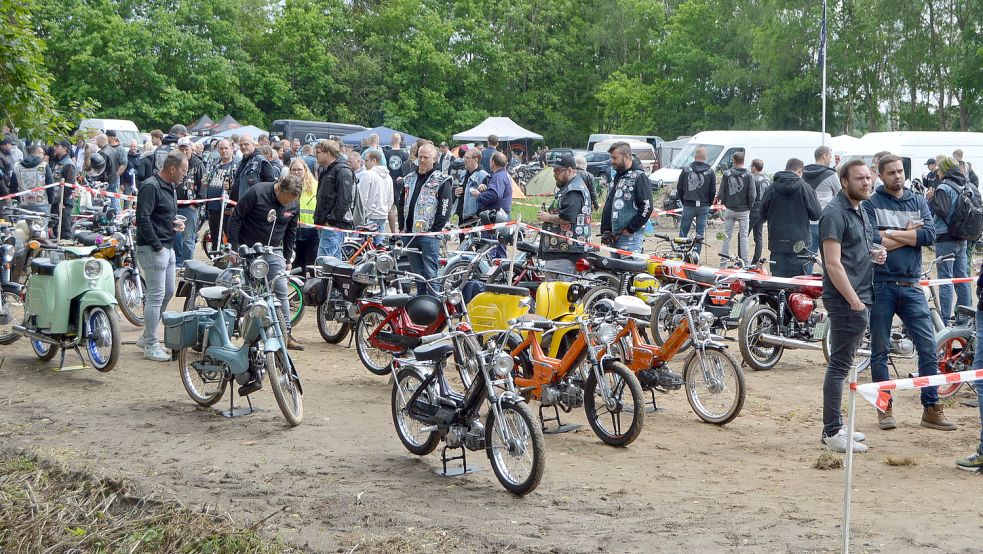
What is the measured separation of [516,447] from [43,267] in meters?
5.36

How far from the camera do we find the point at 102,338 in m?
9.17

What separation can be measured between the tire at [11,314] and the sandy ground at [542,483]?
1333 mm

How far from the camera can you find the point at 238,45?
169 ft

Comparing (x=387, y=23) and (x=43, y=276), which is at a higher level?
(x=387, y=23)

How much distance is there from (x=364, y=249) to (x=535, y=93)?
45.9 metres

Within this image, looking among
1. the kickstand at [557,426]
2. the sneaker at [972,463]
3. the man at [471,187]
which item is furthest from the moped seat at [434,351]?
the man at [471,187]

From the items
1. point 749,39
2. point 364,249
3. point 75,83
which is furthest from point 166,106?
point 364,249

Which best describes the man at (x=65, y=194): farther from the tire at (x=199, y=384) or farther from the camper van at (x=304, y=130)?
the camper van at (x=304, y=130)

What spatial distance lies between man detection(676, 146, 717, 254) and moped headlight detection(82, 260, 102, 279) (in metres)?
9.92

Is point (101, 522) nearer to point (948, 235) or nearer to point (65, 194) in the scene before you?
point (948, 235)

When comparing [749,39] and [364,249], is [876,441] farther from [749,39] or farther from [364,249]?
[749,39]

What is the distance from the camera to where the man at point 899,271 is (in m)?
7.46

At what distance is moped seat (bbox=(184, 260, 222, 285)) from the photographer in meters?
9.10

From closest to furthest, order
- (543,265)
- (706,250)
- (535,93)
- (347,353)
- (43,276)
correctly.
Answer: (43,276) < (347,353) < (543,265) < (706,250) < (535,93)
